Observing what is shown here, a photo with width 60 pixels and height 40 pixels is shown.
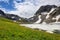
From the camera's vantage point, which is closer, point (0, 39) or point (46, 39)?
point (0, 39)

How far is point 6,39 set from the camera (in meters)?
31.3

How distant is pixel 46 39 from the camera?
3781 cm

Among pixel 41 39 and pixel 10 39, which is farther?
pixel 41 39

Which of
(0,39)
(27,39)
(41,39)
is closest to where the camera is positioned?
(0,39)

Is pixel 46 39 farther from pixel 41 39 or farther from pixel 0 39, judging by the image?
pixel 0 39

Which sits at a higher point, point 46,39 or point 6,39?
point 6,39

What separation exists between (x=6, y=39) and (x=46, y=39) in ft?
30.7

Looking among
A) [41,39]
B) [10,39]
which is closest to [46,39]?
[41,39]

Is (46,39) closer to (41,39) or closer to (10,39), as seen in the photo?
(41,39)

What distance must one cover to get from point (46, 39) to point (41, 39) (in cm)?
131

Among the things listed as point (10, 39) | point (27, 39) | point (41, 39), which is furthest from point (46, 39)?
point (10, 39)

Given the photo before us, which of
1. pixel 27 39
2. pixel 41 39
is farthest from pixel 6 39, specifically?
pixel 41 39

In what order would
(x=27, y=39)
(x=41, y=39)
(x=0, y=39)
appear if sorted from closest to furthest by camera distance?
1. (x=0, y=39)
2. (x=27, y=39)
3. (x=41, y=39)

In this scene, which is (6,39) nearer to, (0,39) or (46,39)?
(0,39)
